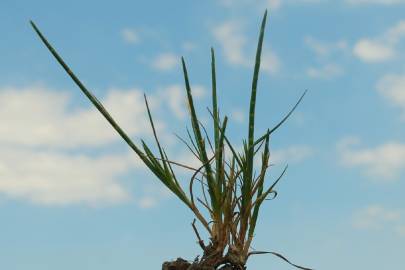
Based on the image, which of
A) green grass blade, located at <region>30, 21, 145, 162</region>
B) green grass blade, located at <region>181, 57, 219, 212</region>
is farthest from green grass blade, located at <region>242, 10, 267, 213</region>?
green grass blade, located at <region>30, 21, 145, 162</region>

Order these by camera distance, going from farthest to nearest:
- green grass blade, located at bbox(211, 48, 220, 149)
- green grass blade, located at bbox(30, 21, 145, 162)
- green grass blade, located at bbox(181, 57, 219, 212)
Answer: green grass blade, located at bbox(211, 48, 220, 149) → green grass blade, located at bbox(181, 57, 219, 212) → green grass blade, located at bbox(30, 21, 145, 162)

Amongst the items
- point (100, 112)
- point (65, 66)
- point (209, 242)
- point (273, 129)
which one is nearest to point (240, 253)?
point (209, 242)

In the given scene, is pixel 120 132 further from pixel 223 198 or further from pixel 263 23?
pixel 263 23

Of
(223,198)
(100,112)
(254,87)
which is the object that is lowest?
(223,198)

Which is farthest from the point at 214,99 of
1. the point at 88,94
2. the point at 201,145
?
the point at 88,94

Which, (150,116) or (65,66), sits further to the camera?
(150,116)

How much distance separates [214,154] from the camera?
13.2 feet

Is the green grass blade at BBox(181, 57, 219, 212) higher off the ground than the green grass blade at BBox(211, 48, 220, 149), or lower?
lower

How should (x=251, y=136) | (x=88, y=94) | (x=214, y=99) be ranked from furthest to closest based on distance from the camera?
1. (x=214, y=99)
2. (x=251, y=136)
3. (x=88, y=94)

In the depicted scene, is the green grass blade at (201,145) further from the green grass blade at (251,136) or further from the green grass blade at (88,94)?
the green grass blade at (88,94)

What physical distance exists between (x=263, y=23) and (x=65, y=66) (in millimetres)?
1183

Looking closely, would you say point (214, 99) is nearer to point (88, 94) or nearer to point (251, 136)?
point (251, 136)

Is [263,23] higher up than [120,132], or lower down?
higher up

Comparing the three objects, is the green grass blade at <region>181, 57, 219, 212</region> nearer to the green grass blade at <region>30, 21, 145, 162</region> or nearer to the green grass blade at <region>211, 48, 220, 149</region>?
the green grass blade at <region>211, 48, 220, 149</region>
